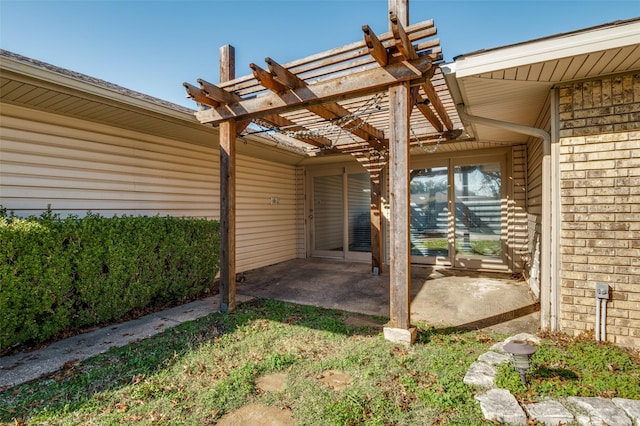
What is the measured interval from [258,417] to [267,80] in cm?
304

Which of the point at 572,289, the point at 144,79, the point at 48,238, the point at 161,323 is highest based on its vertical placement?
the point at 144,79

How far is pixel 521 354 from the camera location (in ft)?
7.02

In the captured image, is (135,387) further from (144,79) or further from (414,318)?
(144,79)

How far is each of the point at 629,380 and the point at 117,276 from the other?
16.6 ft

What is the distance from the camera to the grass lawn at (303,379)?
2.07 m

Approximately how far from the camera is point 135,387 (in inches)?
94.1

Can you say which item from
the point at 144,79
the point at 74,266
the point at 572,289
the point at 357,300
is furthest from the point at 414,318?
the point at 144,79

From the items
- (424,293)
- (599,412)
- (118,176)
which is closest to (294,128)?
(118,176)

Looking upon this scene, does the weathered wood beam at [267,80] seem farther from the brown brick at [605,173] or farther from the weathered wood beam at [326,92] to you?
the brown brick at [605,173]

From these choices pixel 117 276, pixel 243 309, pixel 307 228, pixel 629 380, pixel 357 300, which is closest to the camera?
pixel 629 380

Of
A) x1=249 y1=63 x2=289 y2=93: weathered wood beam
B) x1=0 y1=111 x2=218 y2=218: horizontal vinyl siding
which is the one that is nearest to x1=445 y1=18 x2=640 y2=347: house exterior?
x1=249 y1=63 x2=289 y2=93: weathered wood beam

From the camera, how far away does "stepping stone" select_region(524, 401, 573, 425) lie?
1872 mm

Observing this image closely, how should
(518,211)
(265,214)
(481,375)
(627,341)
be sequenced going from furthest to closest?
(265,214) < (518,211) < (627,341) < (481,375)

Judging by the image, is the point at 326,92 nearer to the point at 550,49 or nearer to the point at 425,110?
the point at 425,110
